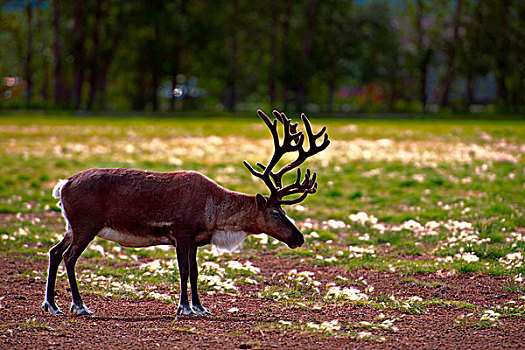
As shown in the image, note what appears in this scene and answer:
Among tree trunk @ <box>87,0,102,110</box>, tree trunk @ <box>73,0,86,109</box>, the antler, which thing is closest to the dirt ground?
the antler

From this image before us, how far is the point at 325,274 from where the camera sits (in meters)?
10.6

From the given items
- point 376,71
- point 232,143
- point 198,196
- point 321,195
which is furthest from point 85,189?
point 376,71

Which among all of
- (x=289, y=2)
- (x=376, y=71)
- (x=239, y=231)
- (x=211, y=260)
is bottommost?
(x=211, y=260)

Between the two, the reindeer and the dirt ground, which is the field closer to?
the dirt ground

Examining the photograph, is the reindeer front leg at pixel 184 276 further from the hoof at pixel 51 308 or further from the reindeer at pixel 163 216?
the hoof at pixel 51 308

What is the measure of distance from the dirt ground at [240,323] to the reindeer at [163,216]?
43 centimetres

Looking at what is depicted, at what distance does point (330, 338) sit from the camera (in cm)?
748

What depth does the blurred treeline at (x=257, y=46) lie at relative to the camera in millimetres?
72062

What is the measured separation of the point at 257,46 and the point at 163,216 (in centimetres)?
7982

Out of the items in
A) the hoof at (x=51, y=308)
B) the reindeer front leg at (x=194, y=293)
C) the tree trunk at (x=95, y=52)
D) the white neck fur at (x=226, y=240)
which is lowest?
the hoof at (x=51, y=308)

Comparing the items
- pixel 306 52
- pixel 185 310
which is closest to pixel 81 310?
pixel 185 310

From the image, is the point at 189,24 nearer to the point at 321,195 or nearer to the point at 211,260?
the point at 321,195

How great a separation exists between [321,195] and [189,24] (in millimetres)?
60136

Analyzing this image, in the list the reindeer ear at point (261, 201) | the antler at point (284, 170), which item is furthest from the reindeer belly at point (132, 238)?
the antler at point (284, 170)
